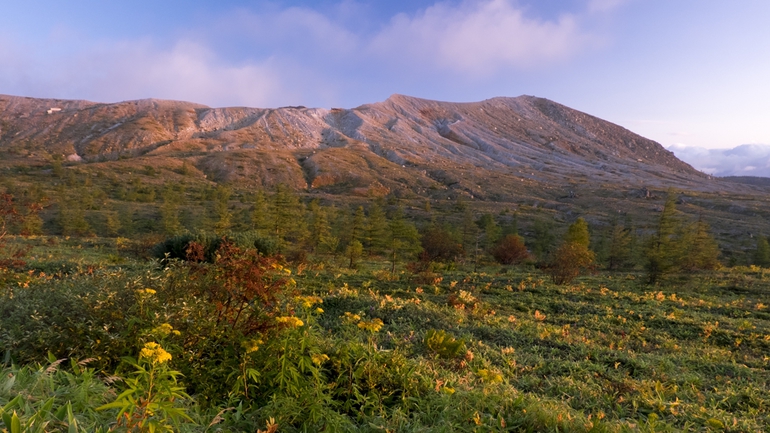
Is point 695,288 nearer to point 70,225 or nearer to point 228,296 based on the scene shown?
point 228,296

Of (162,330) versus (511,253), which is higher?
Result: (162,330)

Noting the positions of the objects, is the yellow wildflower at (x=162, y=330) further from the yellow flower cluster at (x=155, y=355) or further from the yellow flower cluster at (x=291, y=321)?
the yellow flower cluster at (x=291, y=321)

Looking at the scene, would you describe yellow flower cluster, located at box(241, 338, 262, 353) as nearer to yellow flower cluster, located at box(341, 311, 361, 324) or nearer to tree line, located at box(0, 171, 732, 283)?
yellow flower cluster, located at box(341, 311, 361, 324)

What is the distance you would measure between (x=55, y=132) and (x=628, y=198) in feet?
415

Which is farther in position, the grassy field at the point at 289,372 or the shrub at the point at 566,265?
the shrub at the point at 566,265

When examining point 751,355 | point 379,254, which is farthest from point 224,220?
point 751,355

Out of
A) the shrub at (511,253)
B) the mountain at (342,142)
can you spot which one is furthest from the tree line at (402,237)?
the mountain at (342,142)

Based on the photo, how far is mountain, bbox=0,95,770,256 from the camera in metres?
68.2

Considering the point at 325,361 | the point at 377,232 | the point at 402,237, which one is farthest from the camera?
the point at 402,237

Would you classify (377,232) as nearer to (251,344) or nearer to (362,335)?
(362,335)

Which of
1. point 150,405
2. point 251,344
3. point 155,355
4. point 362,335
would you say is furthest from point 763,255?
point 150,405

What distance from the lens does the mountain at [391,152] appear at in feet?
224

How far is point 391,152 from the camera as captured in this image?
9500 centimetres

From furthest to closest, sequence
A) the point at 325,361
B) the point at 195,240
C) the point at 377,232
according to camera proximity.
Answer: the point at 377,232
the point at 195,240
the point at 325,361
